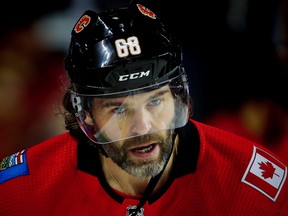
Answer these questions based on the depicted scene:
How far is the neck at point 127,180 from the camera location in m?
2.26

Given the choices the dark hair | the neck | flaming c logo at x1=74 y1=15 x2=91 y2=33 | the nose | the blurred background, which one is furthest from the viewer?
the blurred background

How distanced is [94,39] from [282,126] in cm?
144

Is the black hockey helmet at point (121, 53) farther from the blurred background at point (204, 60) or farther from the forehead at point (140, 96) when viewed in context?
the blurred background at point (204, 60)

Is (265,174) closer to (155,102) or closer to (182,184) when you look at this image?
(182,184)

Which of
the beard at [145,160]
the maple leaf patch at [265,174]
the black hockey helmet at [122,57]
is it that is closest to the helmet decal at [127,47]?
the black hockey helmet at [122,57]

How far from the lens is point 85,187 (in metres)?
2.29

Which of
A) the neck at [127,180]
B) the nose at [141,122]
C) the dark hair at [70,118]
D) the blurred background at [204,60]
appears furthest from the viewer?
the blurred background at [204,60]

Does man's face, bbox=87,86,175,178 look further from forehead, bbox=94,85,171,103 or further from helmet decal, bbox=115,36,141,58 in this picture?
helmet decal, bbox=115,36,141,58

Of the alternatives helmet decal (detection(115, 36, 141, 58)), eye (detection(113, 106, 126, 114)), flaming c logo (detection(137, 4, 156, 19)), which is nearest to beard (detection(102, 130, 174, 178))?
eye (detection(113, 106, 126, 114))

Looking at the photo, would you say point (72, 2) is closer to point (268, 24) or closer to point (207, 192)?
point (268, 24)

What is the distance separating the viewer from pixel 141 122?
6.59ft

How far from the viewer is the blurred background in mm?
3096

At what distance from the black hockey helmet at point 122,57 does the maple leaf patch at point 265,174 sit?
34 cm

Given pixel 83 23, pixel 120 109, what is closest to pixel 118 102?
pixel 120 109
